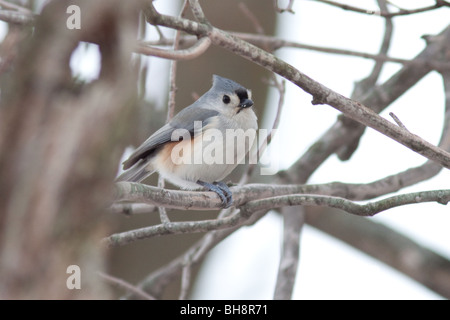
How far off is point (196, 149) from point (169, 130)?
0.52ft

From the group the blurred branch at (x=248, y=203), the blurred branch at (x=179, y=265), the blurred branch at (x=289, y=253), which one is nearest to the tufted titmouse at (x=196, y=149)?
the blurred branch at (x=179, y=265)

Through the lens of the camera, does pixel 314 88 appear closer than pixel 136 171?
Yes

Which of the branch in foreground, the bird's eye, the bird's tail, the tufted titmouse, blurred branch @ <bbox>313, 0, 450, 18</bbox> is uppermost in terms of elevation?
blurred branch @ <bbox>313, 0, 450, 18</bbox>

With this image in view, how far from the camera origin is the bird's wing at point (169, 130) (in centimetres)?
291

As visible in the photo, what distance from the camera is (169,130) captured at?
2.95 m

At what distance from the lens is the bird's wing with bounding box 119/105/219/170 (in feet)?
9.53

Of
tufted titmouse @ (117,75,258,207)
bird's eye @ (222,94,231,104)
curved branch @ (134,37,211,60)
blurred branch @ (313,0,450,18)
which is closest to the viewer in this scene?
curved branch @ (134,37,211,60)

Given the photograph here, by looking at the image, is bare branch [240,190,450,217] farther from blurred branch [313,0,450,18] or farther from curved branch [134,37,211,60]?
blurred branch [313,0,450,18]

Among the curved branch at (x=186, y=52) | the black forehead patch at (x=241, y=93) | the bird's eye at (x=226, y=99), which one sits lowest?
the curved branch at (x=186, y=52)

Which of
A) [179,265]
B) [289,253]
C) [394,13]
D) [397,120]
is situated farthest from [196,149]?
[397,120]

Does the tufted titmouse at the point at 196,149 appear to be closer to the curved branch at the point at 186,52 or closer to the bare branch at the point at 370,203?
the bare branch at the point at 370,203

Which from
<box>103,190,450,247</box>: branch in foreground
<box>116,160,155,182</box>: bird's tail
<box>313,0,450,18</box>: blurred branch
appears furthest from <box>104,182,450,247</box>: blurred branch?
<box>313,0,450,18</box>: blurred branch

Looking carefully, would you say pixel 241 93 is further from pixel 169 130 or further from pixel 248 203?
pixel 248 203

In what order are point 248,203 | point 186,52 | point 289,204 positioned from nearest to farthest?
point 186,52
point 289,204
point 248,203
